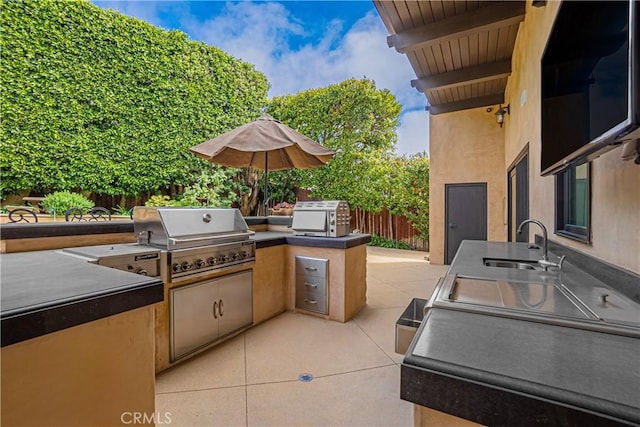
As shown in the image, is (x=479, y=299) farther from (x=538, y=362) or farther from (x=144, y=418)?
(x=144, y=418)

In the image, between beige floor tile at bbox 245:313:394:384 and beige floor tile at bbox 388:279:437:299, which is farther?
beige floor tile at bbox 388:279:437:299

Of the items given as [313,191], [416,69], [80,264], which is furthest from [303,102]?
[80,264]

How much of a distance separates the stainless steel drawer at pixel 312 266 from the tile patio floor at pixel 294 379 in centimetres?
52

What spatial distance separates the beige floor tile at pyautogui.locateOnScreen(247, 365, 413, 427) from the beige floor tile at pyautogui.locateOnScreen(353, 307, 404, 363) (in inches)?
17.3

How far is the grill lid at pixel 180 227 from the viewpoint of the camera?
94.9 inches

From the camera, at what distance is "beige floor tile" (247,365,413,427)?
1796 mm

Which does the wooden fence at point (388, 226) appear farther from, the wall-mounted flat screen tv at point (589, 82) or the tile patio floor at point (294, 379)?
the wall-mounted flat screen tv at point (589, 82)

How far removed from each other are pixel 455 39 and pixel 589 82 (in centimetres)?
335

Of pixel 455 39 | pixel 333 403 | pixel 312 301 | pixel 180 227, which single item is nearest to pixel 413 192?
pixel 455 39

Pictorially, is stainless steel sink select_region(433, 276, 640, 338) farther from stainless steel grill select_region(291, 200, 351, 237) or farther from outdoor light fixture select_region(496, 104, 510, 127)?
outdoor light fixture select_region(496, 104, 510, 127)

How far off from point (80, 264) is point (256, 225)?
8.61 ft

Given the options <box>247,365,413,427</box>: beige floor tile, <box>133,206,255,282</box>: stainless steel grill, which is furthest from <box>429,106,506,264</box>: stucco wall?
<box>133,206,255,282</box>: stainless steel grill

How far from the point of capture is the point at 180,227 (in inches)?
98.1

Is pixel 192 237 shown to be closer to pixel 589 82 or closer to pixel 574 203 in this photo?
pixel 589 82
